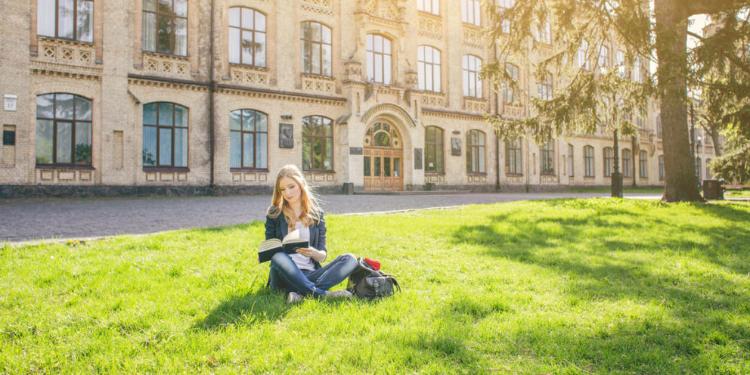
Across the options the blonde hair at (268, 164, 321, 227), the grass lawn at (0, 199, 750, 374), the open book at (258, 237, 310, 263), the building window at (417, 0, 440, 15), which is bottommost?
the grass lawn at (0, 199, 750, 374)

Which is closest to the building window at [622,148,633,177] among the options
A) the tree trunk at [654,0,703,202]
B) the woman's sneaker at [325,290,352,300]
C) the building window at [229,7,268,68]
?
the tree trunk at [654,0,703,202]

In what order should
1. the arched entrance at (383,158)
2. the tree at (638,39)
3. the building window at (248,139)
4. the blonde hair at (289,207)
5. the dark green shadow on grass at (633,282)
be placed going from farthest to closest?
1. the arched entrance at (383,158)
2. the building window at (248,139)
3. the tree at (638,39)
4. the blonde hair at (289,207)
5. the dark green shadow on grass at (633,282)

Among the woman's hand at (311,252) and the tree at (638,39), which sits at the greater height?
the tree at (638,39)

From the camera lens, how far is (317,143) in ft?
84.3

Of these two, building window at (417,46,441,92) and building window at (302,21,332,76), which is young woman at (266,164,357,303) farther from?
building window at (417,46,441,92)

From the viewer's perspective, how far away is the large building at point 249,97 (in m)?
19.0

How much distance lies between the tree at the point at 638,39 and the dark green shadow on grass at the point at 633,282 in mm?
3686

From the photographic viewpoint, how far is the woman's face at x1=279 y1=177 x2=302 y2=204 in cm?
501

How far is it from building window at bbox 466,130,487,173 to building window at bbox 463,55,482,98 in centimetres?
243

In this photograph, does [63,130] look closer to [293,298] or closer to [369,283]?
[293,298]

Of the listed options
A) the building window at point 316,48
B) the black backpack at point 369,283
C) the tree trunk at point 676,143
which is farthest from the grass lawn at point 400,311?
the building window at point 316,48

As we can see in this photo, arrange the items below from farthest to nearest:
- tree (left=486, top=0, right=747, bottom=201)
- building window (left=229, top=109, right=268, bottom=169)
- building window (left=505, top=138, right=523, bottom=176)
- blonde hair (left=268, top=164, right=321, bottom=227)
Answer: building window (left=505, top=138, right=523, bottom=176) → building window (left=229, top=109, right=268, bottom=169) → tree (left=486, top=0, right=747, bottom=201) → blonde hair (left=268, top=164, right=321, bottom=227)

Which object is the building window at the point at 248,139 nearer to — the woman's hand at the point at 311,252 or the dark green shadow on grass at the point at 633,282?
the dark green shadow on grass at the point at 633,282

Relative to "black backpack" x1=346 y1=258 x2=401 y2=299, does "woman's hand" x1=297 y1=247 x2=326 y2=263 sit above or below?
above
